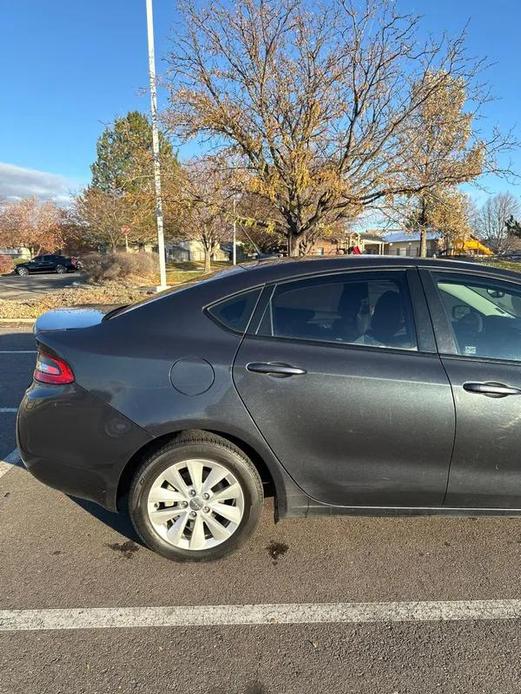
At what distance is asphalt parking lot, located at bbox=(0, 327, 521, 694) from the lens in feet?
6.20

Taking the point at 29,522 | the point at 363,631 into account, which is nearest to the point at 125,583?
the point at 29,522

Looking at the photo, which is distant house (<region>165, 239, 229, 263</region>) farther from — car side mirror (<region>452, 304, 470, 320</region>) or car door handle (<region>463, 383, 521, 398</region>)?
car door handle (<region>463, 383, 521, 398</region>)

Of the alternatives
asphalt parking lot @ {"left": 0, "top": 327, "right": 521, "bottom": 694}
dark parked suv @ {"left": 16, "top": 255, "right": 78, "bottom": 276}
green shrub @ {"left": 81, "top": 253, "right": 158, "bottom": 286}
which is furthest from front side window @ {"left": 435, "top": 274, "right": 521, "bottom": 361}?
dark parked suv @ {"left": 16, "top": 255, "right": 78, "bottom": 276}

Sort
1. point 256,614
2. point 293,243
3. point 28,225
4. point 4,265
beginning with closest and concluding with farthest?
point 256,614, point 293,243, point 4,265, point 28,225

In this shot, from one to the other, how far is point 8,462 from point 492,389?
3.51 meters

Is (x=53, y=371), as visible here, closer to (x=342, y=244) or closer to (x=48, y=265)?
(x=342, y=244)

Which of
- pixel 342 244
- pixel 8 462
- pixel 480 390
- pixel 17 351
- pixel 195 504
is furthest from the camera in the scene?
pixel 342 244

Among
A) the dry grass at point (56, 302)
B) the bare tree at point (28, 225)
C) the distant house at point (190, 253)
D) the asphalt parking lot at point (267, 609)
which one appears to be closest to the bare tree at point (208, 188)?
the dry grass at point (56, 302)

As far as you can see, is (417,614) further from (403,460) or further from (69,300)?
(69,300)

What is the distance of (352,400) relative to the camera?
239cm

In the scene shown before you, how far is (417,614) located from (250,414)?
122 cm

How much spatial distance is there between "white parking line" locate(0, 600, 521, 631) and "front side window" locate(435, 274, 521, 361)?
4.07 ft

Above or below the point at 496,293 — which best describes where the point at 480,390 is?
below

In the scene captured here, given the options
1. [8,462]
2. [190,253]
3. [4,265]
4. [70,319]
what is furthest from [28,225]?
[70,319]
